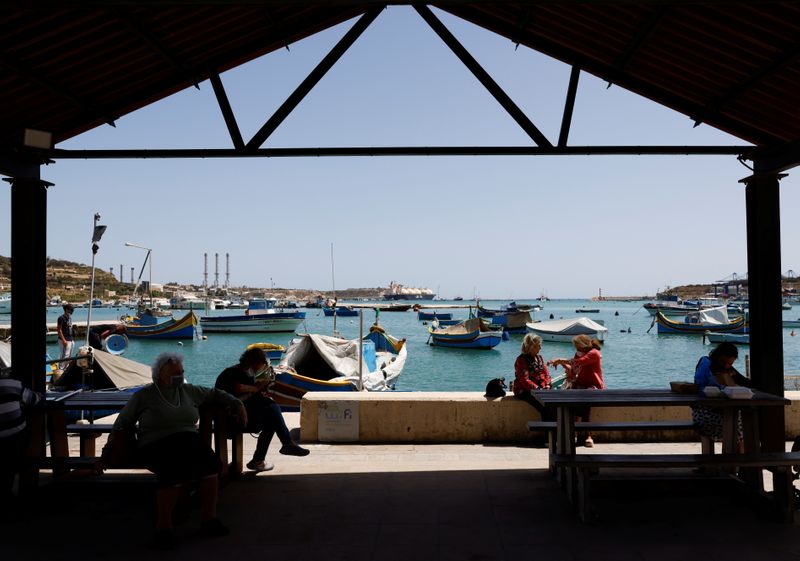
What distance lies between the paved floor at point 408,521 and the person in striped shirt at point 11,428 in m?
0.36

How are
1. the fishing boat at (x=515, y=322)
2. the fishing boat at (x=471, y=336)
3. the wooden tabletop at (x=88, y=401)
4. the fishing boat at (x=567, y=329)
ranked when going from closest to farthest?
the wooden tabletop at (x=88, y=401) → the fishing boat at (x=471, y=336) → the fishing boat at (x=567, y=329) → the fishing boat at (x=515, y=322)

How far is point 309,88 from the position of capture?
5.66m

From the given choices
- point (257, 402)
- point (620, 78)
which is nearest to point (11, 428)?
point (257, 402)

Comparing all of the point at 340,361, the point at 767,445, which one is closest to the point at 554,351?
the point at 340,361

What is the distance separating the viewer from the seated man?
534cm

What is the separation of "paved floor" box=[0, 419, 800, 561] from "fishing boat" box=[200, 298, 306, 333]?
203ft

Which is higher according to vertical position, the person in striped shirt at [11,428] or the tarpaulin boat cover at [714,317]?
the person in striped shirt at [11,428]

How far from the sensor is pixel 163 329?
200 ft

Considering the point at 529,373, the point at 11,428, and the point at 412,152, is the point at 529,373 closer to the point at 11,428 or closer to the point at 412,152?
the point at 412,152

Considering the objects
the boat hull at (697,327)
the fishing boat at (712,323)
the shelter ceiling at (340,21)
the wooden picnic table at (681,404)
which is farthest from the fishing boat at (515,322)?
the wooden picnic table at (681,404)

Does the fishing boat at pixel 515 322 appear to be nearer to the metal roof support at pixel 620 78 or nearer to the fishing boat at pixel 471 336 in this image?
the fishing boat at pixel 471 336

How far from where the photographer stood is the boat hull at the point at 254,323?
218ft

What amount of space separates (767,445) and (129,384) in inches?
441

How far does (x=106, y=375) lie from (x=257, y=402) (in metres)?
7.59
